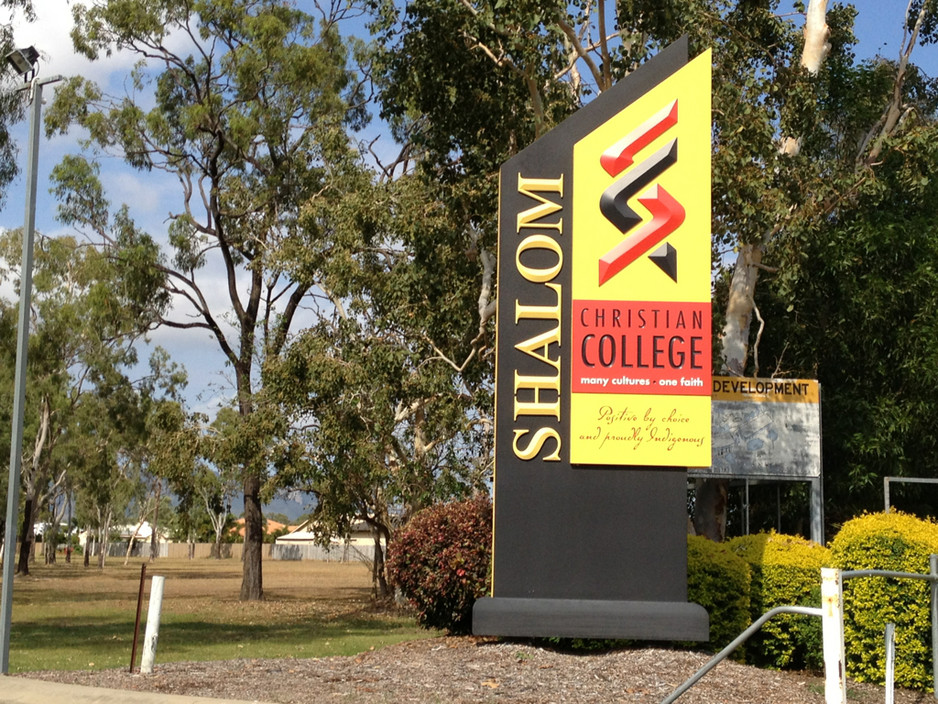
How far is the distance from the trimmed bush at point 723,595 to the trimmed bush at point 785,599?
0.82 feet

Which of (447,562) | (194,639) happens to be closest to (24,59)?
(447,562)

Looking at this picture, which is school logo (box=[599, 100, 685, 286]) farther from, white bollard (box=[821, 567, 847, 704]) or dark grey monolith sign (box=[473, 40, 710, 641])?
white bollard (box=[821, 567, 847, 704])

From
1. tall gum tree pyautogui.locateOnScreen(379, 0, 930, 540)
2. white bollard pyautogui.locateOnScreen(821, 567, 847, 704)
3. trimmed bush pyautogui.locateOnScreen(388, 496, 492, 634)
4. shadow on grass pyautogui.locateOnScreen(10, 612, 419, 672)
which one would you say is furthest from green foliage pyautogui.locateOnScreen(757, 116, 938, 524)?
white bollard pyautogui.locateOnScreen(821, 567, 847, 704)

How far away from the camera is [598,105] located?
12.9m

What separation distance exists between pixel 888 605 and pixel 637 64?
970cm

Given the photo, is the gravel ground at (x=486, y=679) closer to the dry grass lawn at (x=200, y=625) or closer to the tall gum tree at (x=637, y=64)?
the dry grass lawn at (x=200, y=625)

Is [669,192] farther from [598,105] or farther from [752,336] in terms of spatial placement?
[752,336]

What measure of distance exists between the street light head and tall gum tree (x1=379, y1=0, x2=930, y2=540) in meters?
6.87

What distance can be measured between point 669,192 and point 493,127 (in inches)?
290

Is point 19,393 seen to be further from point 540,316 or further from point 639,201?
point 639,201

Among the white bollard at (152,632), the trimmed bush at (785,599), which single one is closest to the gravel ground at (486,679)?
the white bollard at (152,632)

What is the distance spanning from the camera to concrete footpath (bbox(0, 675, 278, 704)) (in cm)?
976

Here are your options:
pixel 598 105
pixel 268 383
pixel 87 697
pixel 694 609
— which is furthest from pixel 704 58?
pixel 268 383

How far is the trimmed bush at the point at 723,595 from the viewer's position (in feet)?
43.8
